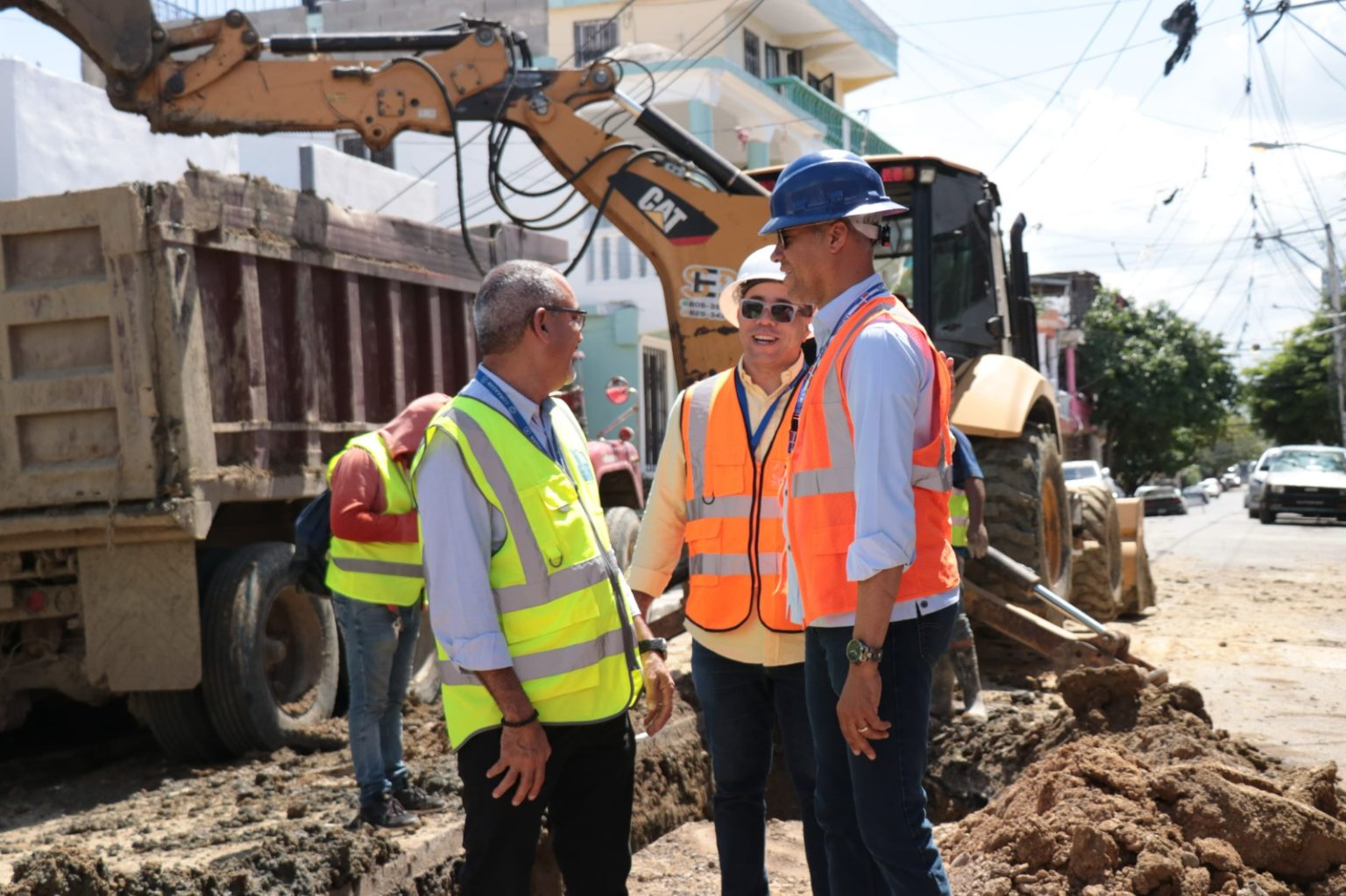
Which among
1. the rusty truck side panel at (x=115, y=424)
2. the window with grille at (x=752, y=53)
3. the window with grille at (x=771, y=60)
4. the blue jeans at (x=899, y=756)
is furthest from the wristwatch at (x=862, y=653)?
the window with grille at (x=771, y=60)

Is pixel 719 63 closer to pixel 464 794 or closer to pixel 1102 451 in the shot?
pixel 464 794

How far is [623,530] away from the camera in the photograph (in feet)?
33.8

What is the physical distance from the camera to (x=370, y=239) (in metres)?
8.24

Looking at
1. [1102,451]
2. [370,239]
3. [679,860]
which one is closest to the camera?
[679,860]

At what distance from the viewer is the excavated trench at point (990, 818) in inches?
159

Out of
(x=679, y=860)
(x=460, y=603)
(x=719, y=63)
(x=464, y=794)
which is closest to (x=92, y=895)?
(x=464, y=794)

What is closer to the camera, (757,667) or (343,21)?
(757,667)

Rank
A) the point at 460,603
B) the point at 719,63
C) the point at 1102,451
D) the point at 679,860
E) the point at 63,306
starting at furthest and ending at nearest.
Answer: the point at 1102,451, the point at 719,63, the point at 63,306, the point at 679,860, the point at 460,603

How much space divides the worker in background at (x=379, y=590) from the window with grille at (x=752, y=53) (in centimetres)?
2317

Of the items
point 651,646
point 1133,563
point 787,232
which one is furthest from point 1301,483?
point 787,232

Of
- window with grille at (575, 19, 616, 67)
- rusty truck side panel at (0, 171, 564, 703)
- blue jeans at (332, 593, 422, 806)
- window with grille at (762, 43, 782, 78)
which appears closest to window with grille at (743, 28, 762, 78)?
window with grille at (762, 43, 782, 78)

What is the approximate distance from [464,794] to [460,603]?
0.47 m

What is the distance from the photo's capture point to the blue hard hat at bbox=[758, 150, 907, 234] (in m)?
3.19

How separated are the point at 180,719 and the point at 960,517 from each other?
12.6ft
